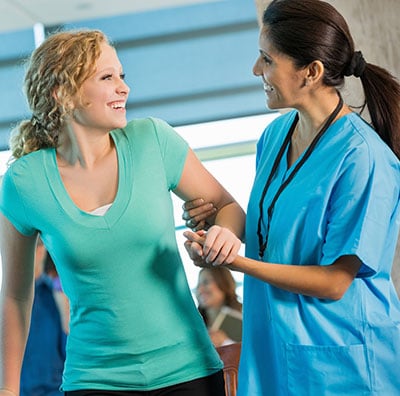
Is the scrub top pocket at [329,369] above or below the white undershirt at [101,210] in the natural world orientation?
below

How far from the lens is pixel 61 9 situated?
17.1 ft

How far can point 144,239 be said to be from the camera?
1.89 meters

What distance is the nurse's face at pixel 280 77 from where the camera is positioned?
6.15 feet

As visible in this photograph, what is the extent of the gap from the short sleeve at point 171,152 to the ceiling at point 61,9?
3206 millimetres

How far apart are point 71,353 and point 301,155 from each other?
0.62 metres

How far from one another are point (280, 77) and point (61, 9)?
3557 mm

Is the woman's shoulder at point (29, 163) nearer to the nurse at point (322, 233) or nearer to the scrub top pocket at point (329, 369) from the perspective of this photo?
the nurse at point (322, 233)

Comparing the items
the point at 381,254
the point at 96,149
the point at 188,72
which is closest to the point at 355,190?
the point at 381,254

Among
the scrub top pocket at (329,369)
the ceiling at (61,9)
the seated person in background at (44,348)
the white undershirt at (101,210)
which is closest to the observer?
the scrub top pocket at (329,369)

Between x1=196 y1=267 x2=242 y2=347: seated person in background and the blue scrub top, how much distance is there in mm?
1861

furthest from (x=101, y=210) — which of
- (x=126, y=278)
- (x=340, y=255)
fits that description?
(x=340, y=255)

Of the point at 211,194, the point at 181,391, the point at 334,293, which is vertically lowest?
the point at 181,391

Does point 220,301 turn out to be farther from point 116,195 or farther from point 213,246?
point 213,246

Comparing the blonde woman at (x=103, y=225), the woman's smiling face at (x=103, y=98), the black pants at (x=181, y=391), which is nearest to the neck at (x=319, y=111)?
the blonde woman at (x=103, y=225)
